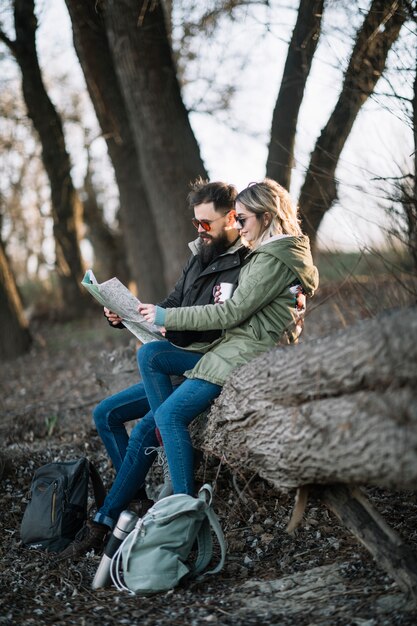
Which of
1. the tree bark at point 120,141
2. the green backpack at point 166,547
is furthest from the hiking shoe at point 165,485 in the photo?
the tree bark at point 120,141

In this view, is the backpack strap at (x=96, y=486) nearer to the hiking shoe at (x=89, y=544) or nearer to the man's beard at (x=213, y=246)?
the hiking shoe at (x=89, y=544)

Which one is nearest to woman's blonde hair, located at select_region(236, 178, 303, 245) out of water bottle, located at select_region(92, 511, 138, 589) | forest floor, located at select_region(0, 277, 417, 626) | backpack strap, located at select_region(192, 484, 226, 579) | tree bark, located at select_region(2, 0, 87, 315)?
forest floor, located at select_region(0, 277, 417, 626)

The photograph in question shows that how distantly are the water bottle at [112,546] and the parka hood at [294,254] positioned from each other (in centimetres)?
155

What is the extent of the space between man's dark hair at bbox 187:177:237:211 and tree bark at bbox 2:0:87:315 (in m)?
6.42

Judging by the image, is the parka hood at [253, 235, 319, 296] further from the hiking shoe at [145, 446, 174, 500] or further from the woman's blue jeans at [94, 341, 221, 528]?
the hiking shoe at [145, 446, 174, 500]

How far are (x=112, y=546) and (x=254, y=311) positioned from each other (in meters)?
1.43

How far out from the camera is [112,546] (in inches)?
137

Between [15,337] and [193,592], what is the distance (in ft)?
28.5

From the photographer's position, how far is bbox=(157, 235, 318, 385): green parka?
3.66 m

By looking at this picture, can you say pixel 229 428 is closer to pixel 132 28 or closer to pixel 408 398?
pixel 408 398

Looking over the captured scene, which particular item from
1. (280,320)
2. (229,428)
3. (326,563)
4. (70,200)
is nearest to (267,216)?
(280,320)

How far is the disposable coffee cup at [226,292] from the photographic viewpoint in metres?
3.99

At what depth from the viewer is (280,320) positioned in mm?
3807

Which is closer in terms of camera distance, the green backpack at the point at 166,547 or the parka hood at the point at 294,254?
the green backpack at the point at 166,547
